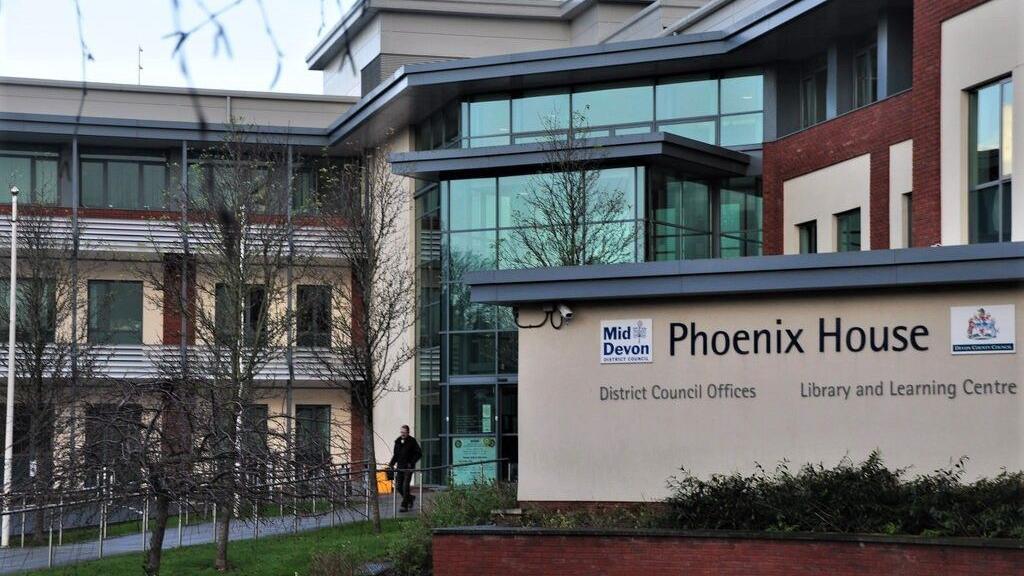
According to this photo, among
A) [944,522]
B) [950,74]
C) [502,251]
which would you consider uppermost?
[950,74]

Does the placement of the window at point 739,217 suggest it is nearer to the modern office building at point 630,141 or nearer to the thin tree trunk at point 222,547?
the modern office building at point 630,141

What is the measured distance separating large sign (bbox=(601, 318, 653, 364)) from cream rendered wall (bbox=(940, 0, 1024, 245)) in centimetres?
589

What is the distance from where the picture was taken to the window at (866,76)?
92.4 ft

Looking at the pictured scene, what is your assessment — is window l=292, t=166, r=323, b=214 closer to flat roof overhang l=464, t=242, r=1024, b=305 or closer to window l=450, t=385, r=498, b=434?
window l=450, t=385, r=498, b=434

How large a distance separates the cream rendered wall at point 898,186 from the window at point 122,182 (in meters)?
21.3

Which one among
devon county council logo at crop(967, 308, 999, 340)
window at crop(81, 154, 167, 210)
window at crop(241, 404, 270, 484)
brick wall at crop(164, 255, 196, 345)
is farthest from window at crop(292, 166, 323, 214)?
devon county council logo at crop(967, 308, 999, 340)

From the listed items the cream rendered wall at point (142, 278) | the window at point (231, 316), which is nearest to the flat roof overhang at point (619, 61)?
the window at point (231, 316)

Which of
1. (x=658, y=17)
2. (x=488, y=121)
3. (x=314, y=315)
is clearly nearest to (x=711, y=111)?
(x=488, y=121)

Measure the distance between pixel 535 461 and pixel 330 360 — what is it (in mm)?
20439

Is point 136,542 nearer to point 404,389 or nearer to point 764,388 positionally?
point 764,388

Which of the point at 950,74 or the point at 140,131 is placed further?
the point at 140,131

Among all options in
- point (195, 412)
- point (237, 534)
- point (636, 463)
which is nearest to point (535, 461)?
point (636, 463)

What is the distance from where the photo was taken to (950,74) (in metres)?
22.4

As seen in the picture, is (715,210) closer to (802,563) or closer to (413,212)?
(413,212)
